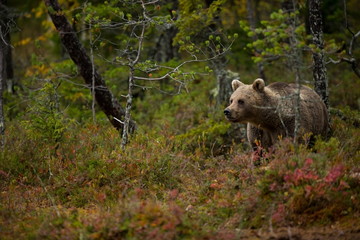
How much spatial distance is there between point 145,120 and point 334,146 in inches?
314

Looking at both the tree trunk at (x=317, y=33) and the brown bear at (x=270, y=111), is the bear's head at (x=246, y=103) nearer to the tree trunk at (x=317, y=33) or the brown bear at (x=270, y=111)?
the brown bear at (x=270, y=111)

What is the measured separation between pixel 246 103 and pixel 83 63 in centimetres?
402

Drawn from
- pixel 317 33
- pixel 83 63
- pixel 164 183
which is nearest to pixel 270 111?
pixel 317 33

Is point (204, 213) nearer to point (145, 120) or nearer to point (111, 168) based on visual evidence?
point (111, 168)

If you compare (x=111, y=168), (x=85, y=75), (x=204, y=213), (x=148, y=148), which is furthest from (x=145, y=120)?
(x=204, y=213)

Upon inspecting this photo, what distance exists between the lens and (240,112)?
8797 mm

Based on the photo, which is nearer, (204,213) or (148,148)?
(204,213)

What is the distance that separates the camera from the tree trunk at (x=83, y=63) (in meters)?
10.2

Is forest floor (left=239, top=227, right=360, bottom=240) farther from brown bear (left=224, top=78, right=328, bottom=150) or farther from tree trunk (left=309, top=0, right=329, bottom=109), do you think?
tree trunk (left=309, top=0, right=329, bottom=109)

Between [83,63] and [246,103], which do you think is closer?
[246,103]

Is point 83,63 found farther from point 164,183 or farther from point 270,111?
point 270,111

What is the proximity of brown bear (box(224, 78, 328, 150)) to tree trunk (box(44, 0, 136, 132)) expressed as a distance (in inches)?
102

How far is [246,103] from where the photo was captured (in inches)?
349

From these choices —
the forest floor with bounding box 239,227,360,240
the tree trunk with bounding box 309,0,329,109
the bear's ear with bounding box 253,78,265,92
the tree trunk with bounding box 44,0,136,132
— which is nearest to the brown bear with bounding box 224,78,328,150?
the bear's ear with bounding box 253,78,265,92
